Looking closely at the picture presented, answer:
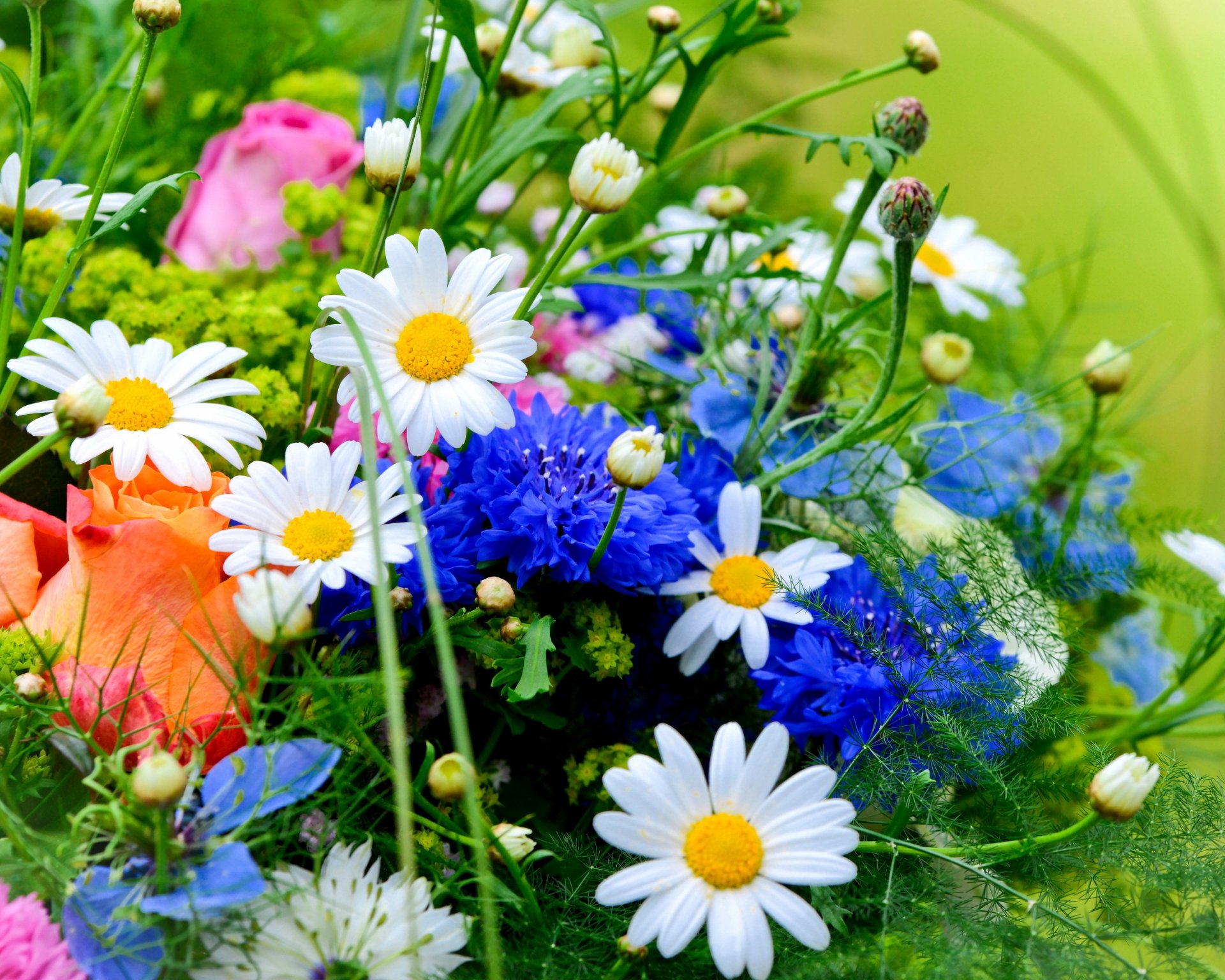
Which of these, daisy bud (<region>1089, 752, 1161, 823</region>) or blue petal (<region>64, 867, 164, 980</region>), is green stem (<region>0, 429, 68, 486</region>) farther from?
daisy bud (<region>1089, 752, 1161, 823</region>)

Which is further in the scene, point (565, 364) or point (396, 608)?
point (565, 364)

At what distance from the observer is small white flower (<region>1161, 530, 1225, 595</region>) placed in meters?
0.44

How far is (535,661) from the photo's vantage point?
1.12 ft

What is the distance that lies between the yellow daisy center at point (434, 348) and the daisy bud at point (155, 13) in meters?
0.13

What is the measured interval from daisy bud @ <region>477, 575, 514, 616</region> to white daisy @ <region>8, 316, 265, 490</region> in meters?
0.09


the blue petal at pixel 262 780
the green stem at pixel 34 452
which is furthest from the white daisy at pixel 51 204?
the blue petal at pixel 262 780

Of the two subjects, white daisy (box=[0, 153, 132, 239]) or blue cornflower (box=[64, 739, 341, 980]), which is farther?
white daisy (box=[0, 153, 132, 239])

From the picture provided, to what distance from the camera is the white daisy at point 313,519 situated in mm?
326

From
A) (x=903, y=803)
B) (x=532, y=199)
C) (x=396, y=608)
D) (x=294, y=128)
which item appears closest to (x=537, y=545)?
(x=396, y=608)

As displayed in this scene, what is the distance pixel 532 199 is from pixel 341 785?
75cm

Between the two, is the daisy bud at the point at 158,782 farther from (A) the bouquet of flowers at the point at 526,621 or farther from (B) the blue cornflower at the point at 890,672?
Result: (B) the blue cornflower at the point at 890,672

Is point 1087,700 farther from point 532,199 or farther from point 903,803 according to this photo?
point 532,199

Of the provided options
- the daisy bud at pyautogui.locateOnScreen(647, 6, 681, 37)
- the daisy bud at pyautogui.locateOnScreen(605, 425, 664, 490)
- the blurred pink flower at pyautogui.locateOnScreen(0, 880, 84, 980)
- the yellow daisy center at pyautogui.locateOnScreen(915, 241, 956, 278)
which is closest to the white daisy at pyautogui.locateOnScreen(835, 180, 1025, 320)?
the yellow daisy center at pyautogui.locateOnScreen(915, 241, 956, 278)

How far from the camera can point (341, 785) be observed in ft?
1.02
